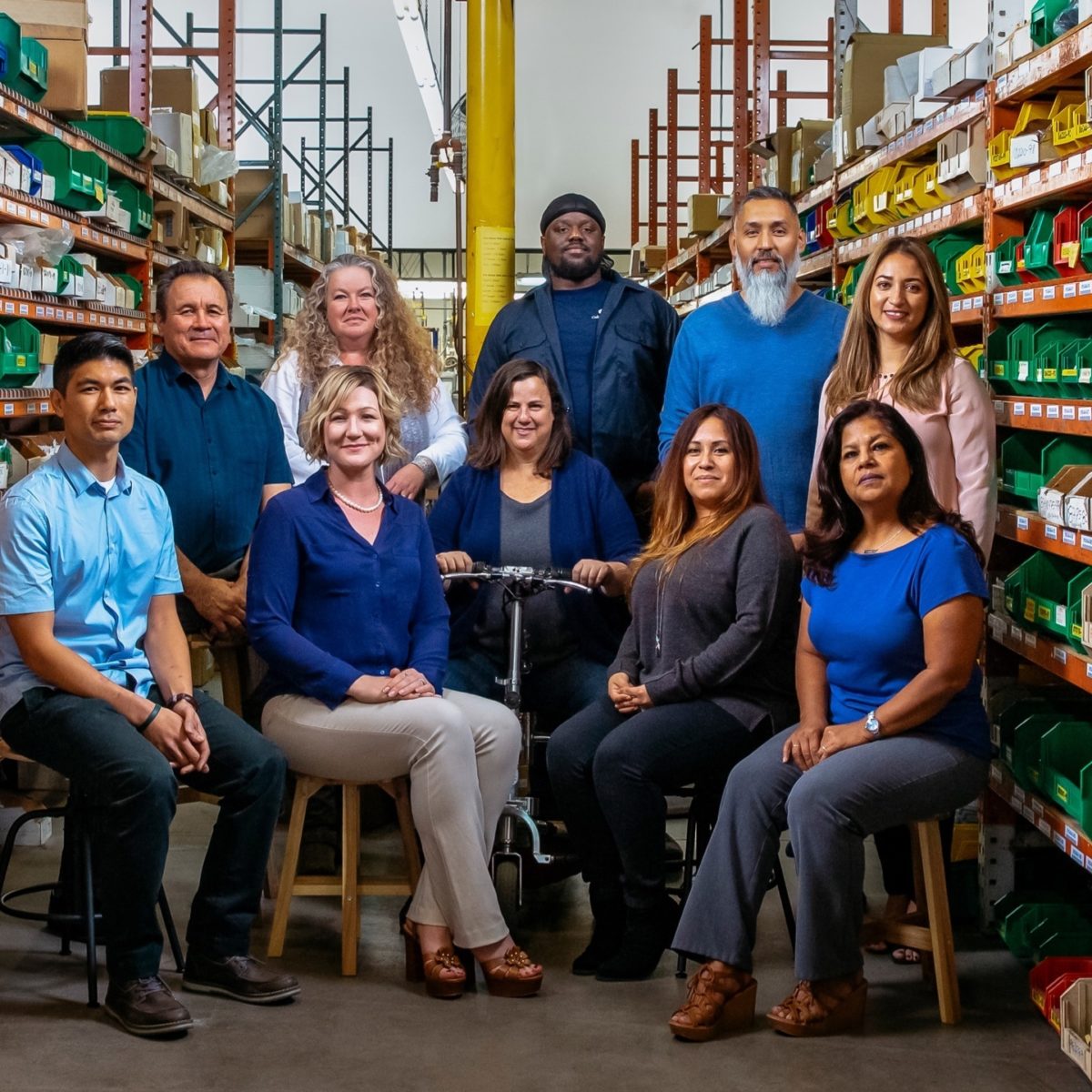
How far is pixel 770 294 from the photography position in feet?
14.0

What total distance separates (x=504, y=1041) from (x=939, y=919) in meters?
1.09

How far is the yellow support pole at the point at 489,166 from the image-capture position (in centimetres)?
714

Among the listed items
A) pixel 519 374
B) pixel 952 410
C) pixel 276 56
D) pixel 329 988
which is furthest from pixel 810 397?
pixel 276 56

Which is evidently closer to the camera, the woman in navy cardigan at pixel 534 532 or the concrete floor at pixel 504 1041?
the concrete floor at pixel 504 1041

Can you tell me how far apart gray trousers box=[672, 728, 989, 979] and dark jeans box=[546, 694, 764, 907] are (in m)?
0.23

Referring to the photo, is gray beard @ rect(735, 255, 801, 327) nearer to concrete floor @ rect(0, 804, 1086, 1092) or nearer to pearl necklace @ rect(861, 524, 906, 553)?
pearl necklace @ rect(861, 524, 906, 553)

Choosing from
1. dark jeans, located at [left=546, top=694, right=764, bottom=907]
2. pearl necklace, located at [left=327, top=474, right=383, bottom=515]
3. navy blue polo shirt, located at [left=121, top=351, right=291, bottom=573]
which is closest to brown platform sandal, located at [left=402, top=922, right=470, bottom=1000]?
dark jeans, located at [left=546, top=694, right=764, bottom=907]

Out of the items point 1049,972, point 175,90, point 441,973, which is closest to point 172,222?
point 175,90

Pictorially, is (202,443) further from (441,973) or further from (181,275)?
(441,973)

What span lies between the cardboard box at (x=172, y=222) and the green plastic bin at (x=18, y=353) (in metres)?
2.50

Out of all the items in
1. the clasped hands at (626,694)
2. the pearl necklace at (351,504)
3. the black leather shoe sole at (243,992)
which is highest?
the pearl necklace at (351,504)

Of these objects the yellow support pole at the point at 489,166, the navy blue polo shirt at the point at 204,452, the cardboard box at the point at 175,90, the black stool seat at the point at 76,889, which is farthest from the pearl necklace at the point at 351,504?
the cardboard box at the point at 175,90

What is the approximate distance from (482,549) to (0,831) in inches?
79.2

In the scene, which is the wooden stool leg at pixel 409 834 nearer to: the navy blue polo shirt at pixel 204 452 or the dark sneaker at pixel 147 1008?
the dark sneaker at pixel 147 1008
